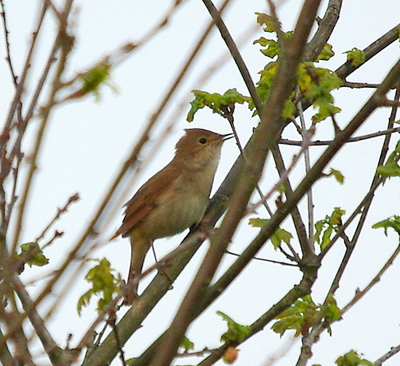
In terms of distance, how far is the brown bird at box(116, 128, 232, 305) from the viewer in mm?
6926

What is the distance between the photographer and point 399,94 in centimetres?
399

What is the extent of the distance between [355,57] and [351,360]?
1961 mm

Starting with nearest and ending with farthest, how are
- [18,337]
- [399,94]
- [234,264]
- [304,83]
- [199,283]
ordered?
[199,283] < [18,337] < [234,264] < [304,83] < [399,94]

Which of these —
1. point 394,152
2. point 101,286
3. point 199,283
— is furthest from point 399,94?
point 199,283

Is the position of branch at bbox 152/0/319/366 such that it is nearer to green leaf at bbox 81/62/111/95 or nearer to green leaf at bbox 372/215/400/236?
green leaf at bbox 81/62/111/95

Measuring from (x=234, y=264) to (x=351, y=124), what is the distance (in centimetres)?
67

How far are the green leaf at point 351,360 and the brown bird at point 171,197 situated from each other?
9.39 ft

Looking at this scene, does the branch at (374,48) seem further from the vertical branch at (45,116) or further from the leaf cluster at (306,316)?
the vertical branch at (45,116)

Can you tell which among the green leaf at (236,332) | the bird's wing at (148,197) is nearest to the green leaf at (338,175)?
the green leaf at (236,332)

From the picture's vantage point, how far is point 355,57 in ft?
16.5

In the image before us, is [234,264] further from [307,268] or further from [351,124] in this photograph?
[307,268]

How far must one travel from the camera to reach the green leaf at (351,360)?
4023mm

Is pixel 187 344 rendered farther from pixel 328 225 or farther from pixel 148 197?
pixel 148 197

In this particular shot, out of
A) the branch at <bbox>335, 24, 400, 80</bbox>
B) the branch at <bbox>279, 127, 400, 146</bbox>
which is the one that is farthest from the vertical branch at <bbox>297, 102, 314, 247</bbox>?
the branch at <bbox>335, 24, 400, 80</bbox>
